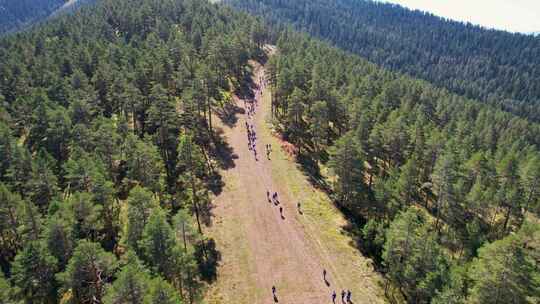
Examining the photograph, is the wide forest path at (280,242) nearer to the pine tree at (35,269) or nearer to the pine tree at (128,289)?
the pine tree at (128,289)

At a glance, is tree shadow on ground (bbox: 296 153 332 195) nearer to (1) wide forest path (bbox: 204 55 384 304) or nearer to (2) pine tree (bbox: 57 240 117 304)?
(1) wide forest path (bbox: 204 55 384 304)

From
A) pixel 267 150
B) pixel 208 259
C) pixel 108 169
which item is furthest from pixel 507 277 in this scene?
pixel 108 169

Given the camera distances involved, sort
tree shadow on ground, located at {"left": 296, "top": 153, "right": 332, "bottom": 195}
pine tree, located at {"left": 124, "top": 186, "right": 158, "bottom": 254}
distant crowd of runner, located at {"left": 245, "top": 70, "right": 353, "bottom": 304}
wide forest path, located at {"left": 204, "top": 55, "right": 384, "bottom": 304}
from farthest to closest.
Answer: tree shadow on ground, located at {"left": 296, "top": 153, "right": 332, "bottom": 195} < wide forest path, located at {"left": 204, "top": 55, "right": 384, "bottom": 304} < pine tree, located at {"left": 124, "top": 186, "right": 158, "bottom": 254} < distant crowd of runner, located at {"left": 245, "top": 70, "right": 353, "bottom": 304}

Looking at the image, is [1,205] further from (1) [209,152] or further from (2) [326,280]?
(2) [326,280]

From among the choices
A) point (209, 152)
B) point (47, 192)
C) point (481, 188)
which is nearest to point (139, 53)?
point (209, 152)

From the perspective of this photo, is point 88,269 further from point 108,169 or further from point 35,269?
point 108,169

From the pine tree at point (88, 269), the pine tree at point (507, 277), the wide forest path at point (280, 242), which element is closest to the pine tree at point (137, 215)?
the pine tree at point (88, 269)

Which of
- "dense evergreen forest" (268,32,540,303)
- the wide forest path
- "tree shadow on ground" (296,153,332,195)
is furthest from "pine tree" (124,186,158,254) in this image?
"tree shadow on ground" (296,153,332,195)
